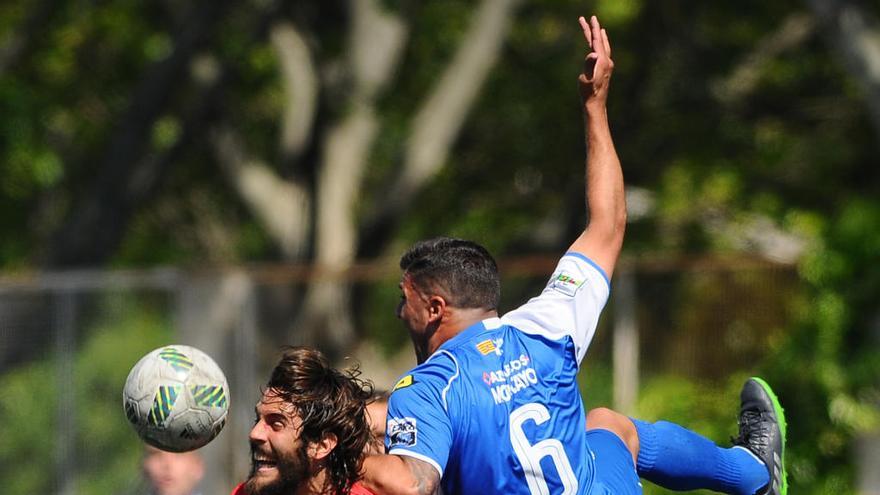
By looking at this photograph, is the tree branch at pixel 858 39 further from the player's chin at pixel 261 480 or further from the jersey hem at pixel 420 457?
the player's chin at pixel 261 480

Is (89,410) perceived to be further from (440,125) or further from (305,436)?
(305,436)

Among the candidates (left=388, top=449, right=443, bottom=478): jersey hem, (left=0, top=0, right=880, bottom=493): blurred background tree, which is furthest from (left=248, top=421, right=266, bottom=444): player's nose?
(left=0, top=0, right=880, bottom=493): blurred background tree

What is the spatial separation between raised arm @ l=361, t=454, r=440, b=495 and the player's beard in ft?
0.64

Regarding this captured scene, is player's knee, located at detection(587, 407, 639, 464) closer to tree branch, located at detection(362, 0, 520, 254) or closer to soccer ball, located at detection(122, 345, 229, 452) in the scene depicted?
soccer ball, located at detection(122, 345, 229, 452)

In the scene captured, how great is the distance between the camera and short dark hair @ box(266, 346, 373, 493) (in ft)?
15.3

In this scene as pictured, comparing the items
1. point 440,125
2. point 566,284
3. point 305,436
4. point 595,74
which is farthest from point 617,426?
point 440,125

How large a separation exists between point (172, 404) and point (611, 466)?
5.30 ft

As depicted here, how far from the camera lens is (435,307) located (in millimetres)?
5266

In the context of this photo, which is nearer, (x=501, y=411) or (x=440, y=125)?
(x=501, y=411)

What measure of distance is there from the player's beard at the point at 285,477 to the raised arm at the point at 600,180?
1466 mm

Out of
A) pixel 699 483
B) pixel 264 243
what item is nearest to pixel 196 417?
pixel 699 483

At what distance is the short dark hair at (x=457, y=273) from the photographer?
5.25 metres

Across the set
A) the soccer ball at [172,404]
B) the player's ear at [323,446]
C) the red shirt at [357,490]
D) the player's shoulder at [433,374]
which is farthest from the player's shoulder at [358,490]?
the soccer ball at [172,404]

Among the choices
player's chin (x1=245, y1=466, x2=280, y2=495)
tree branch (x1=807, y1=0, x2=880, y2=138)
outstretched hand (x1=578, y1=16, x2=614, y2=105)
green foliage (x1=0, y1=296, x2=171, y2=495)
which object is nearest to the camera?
player's chin (x1=245, y1=466, x2=280, y2=495)
